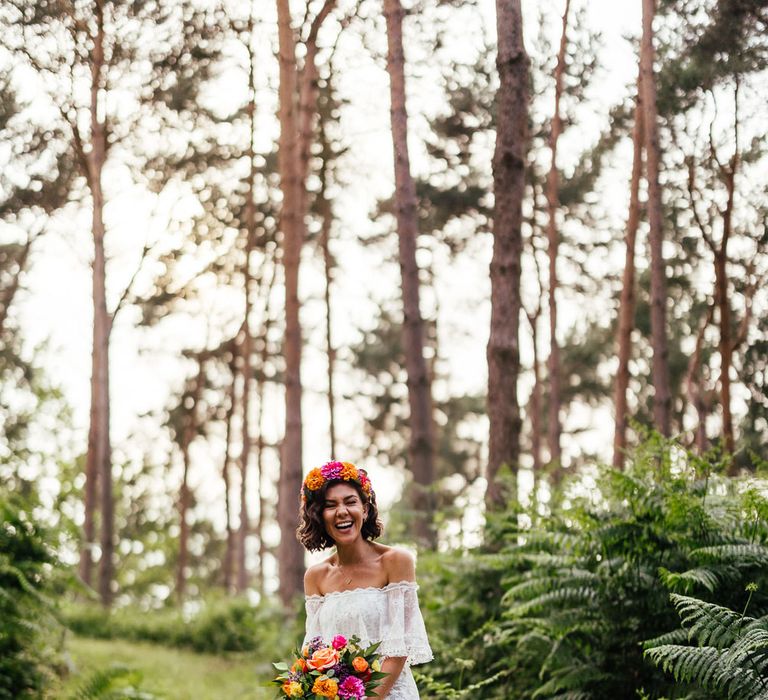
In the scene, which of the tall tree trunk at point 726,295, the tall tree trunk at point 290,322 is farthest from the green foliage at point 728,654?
the tall tree trunk at point 726,295

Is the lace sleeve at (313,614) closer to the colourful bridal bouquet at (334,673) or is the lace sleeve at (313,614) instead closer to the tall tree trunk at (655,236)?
the colourful bridal bouquet at (334,673)

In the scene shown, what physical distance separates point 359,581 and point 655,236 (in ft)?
39.3

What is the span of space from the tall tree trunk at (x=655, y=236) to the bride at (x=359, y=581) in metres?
9.89

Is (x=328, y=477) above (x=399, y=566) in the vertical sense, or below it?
above

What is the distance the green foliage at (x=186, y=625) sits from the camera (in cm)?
1878

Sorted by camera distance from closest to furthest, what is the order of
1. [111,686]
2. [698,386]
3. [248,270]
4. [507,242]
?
1. [111,686]
2. [507,242]
3. [698,386]
4. [248,270]

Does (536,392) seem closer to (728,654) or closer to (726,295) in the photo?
(726,295)

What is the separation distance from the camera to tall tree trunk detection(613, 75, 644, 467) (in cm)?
1716

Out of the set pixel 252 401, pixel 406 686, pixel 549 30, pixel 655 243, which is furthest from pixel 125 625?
pixel 406 686

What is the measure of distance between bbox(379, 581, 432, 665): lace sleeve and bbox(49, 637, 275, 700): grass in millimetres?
6059

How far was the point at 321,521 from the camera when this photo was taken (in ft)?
17.5

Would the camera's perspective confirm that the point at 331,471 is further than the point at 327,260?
No

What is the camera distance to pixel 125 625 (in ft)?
67.4

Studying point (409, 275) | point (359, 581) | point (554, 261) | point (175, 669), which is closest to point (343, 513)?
point (359, 581)
